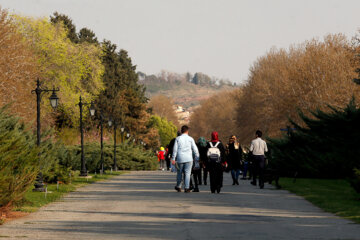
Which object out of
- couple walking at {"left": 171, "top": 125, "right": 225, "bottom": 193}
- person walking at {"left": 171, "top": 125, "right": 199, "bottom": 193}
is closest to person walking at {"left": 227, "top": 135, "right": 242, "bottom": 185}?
couple walking at {"left": 171, "top": 125, "right": 225, "bottom": 193}

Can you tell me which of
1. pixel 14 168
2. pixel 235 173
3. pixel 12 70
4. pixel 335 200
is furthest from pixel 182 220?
pixel 12 70

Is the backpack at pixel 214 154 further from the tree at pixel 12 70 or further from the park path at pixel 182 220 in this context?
the tree at pixel 12 70

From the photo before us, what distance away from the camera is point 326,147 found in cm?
2998

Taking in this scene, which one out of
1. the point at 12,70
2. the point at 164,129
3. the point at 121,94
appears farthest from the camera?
the point at 164,129

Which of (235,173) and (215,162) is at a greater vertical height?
(215,162)

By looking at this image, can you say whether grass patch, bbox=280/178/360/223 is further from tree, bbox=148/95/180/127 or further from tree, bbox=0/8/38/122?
tree, bbox=148/95/180/127

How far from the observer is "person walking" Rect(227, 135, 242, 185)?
2666 centimetres

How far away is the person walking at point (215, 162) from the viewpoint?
2111 cm

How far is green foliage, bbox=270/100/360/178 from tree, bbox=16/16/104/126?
31.5 meters

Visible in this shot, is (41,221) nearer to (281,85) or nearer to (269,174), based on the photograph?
(269,174)

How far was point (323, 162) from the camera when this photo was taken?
28.9 meters

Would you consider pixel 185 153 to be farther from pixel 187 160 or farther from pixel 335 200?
pixel 335 200

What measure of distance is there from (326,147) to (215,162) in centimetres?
979

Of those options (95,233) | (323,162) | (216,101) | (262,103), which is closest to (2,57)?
(323,162)
